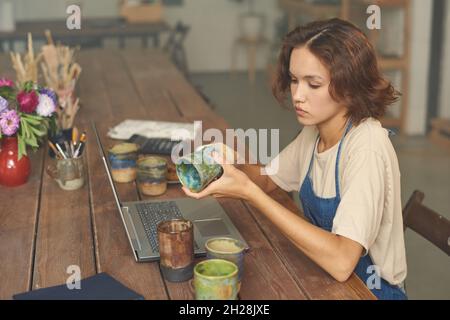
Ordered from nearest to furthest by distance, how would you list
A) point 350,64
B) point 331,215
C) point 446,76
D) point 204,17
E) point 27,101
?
point 350,64 < point 331,215 < point 27,101 < point 446,76 < point 204,17

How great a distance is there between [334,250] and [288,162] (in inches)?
24.0

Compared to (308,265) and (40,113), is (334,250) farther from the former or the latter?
(40,113)

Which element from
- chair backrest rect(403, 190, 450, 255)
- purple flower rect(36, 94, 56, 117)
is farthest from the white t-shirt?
purple flower rect(36, 94, 56, 117)

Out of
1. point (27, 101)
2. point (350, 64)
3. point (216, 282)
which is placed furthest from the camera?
point (27, 101)

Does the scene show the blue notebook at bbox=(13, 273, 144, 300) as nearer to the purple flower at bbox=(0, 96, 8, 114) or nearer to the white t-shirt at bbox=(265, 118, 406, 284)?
the white t-shirt at bbox=(265, 118, 406, 284)

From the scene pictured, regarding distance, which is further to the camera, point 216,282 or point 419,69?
point 419,69

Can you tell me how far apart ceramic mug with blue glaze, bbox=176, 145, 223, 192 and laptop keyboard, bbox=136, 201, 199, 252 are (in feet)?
0.69

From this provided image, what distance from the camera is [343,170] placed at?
1695mm

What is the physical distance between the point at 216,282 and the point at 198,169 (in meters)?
0.32

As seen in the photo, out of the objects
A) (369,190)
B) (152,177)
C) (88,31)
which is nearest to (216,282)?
(369,190)

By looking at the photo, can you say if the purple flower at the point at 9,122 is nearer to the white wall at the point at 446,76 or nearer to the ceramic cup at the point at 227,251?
the ceramic cup at the point at 227,251

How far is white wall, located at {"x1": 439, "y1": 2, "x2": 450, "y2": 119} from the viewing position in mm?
5207

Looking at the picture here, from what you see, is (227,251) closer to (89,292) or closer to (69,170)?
(89,292)

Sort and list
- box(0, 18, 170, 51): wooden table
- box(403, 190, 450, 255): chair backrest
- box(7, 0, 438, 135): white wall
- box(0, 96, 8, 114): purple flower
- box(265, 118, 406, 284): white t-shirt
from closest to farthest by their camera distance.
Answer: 1. box(265, 118, 406, 284): white t-shirt
2. box(403, 190, 450, 255): chair backrest
3. box(0, 96, 8, 114): purple flower
4. box(0, 18, 170, 51): wooden table
5. box(7, 0, 438, 135): white wall
